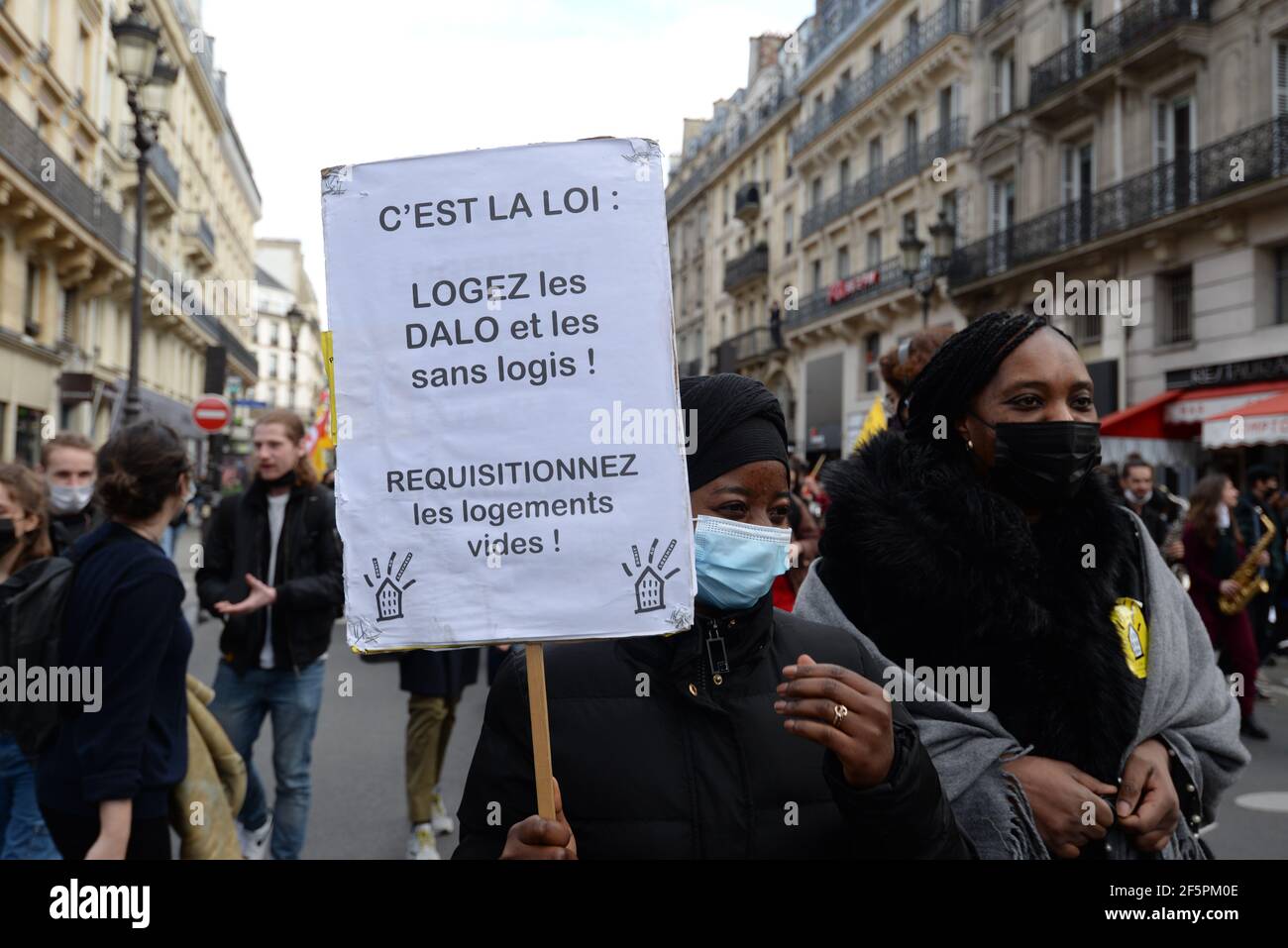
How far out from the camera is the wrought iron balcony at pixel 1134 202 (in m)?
17.1

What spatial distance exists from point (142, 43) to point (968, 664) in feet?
38.0

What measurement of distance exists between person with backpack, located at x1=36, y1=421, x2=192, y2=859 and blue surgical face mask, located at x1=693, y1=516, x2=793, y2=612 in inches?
72.4

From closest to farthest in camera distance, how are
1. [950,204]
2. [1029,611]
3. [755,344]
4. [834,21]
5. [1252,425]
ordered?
[1029,611]
[1252,425]
[950,204]
[834,21]
[755,344]

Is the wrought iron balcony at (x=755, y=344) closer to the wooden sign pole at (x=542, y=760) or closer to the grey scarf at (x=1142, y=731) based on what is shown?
the grey scarf at (x=1142, y=731)

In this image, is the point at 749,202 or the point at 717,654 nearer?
the point at 717,654

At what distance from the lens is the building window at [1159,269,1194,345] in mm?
19969

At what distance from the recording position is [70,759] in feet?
9.77

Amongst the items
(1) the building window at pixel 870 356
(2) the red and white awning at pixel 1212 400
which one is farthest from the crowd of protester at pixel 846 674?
(1) the building window at pixel 870 356

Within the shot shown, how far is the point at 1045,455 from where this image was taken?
2346 mm

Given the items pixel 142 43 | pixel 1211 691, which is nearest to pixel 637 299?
pixel 1211 691

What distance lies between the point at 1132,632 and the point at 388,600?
1.63 meters

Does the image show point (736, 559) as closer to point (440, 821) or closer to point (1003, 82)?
point (440, 821)

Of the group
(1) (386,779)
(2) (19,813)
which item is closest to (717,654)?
(2) (19,813)
